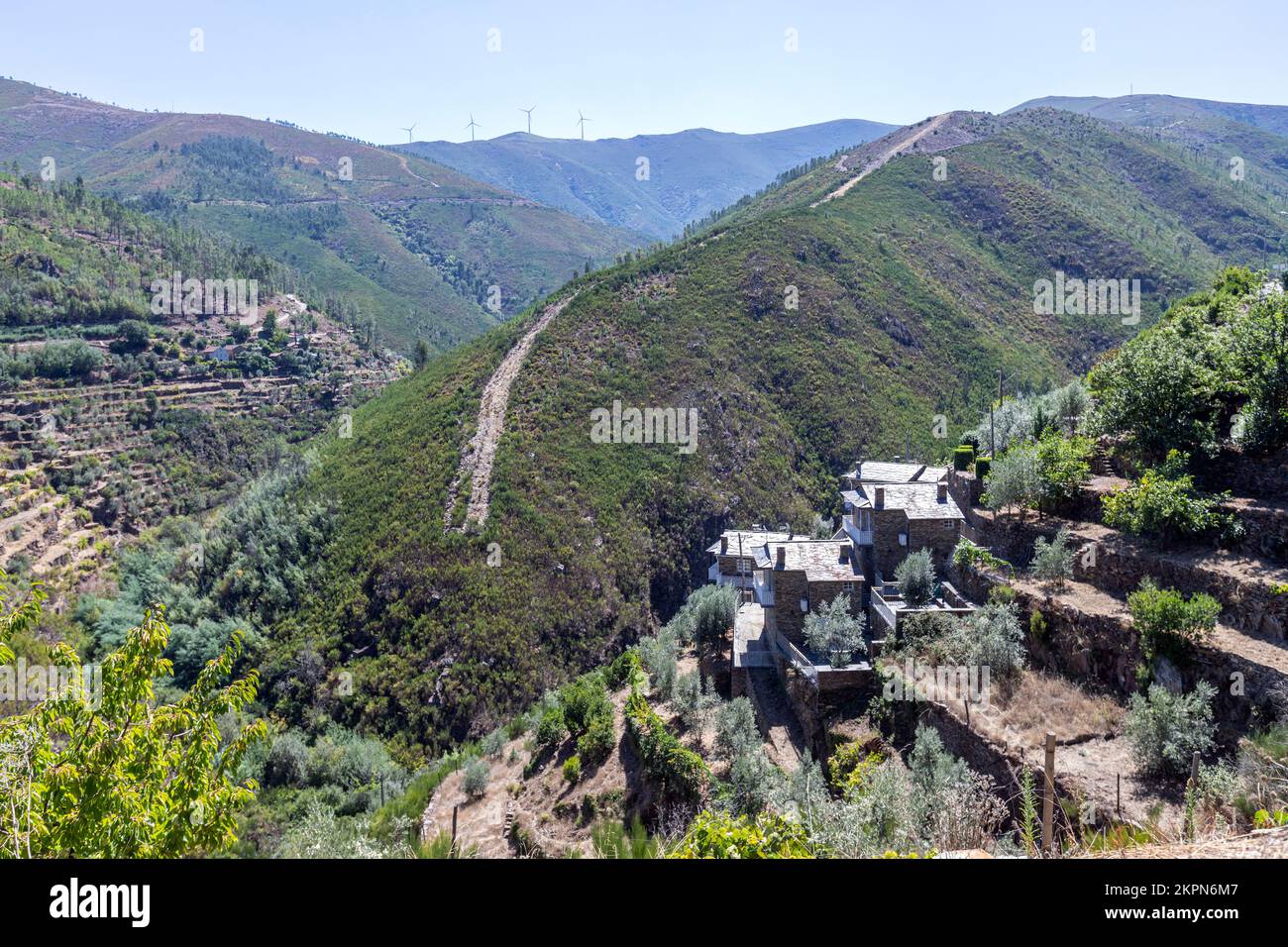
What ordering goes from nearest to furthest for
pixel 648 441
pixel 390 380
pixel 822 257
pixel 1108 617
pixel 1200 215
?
pixel 1108 617 → pixel 648 441 → pixel 822 257 → pixel 390 380 → pixel 1200 215

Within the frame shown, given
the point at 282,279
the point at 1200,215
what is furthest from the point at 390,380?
the point at 1200,215

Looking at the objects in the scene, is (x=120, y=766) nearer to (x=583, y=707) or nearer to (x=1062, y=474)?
(x=583, y=707)

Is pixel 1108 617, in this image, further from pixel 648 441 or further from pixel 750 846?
Result: pixel 648 441

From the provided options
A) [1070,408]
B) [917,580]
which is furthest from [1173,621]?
[1070,408]

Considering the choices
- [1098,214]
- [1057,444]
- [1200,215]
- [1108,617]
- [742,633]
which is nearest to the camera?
[1108,617]

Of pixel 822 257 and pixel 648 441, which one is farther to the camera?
pixel 822 257

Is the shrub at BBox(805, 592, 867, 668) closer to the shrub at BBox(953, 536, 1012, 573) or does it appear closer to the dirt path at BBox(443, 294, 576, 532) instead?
the shrub at BBox(953, 536, 1012, 573)
